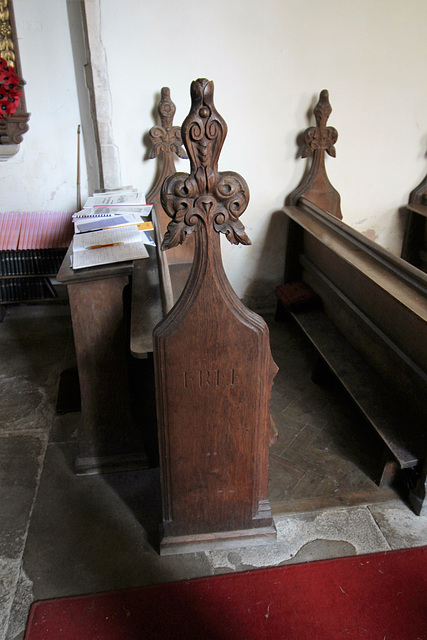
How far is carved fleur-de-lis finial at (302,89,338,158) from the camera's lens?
143 inches

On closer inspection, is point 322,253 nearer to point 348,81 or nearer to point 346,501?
point 348,81

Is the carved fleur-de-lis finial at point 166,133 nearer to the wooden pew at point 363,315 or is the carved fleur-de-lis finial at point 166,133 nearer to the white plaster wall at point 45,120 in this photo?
the white plaster wall at point 45,120

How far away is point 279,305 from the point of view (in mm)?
4059

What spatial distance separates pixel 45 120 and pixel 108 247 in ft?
6.98

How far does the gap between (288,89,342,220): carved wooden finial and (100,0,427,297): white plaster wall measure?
10 centimetres

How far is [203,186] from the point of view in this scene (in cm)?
148

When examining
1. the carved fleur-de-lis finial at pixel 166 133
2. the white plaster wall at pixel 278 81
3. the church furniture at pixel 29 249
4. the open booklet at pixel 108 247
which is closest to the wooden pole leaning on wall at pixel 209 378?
the open booklet at pixel 108 247

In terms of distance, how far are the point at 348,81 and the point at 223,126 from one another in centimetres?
276

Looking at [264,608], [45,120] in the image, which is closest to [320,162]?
[45,120]

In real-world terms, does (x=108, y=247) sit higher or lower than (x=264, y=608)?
higher

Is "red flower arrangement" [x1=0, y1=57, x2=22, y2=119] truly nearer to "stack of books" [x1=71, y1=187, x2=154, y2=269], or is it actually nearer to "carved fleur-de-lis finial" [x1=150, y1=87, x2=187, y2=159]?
"stack of books" [x1=71, y1=187, x2=154, y2=269]

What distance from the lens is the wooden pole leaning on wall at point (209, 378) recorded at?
58.1 inches

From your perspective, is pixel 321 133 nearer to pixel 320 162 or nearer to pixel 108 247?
pixel 320 162

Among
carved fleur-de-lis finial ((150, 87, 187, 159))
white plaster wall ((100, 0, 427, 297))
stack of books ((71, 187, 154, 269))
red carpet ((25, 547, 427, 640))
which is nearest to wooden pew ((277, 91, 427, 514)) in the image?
white plaster wall ((100, 0, 427, 297))
